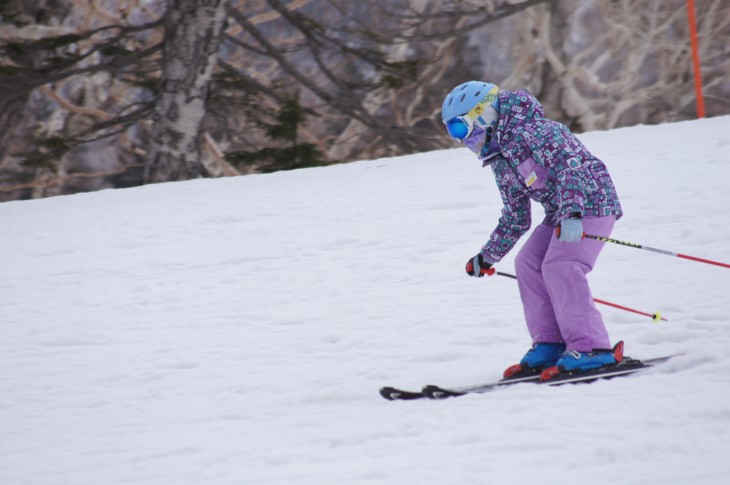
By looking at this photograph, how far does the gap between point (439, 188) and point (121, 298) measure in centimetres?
307

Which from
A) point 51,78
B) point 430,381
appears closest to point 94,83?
point 51,78

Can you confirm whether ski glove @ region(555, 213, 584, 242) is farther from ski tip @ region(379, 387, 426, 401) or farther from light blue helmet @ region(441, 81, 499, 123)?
ski tip @ region(379, 387, 426, 401)

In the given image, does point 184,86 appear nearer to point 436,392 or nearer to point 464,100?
point 464,100

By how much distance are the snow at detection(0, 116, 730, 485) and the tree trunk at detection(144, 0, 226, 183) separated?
2.50m

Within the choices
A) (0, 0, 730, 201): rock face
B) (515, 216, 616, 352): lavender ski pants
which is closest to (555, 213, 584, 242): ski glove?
(515, 216, 616, 352): lavender ski pants

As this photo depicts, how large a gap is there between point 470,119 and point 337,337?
4.82 feet

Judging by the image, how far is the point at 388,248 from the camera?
19.8 feet

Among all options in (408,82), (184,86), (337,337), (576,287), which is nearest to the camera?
(576,287)

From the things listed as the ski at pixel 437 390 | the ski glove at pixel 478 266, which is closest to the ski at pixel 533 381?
the ski at pixel 437 390

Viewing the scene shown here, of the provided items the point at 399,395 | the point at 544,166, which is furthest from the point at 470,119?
the point at 399,395

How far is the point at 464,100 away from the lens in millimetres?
3533

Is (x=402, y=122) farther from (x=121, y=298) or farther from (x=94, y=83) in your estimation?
(x=121, y=298)

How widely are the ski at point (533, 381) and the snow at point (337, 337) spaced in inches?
2.2

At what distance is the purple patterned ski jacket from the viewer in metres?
3.33
